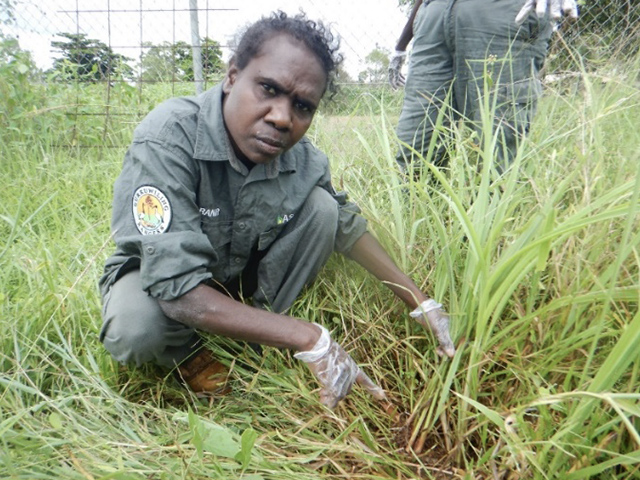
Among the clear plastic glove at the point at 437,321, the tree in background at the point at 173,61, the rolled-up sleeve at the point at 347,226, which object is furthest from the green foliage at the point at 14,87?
the clear plastic glove at the point at 437,321

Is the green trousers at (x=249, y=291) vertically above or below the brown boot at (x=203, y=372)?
above

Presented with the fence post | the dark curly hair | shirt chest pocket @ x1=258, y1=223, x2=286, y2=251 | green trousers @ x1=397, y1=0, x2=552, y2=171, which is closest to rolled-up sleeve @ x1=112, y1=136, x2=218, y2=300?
shirt chest pocket @ x1=258, y1=223, x2=286, y2=251

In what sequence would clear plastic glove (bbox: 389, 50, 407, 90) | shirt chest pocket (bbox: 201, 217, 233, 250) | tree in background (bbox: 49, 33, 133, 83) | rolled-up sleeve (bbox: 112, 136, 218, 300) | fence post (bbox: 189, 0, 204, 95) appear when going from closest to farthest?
rolled-up sleeve (bbox: 112, 136, 218, 300) < shirt chest pocket (bbox: 201, 217, 233, 250) < clear plastic glove (bbox: 389, 50, 407, 90) < fence post (bbox: 189, 0, 204, 95) < tree in background (bbox: 49, 33, 133, 83)

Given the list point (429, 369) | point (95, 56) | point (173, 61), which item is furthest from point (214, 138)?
point (95, 56)

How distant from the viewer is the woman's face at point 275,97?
1320 millimetres

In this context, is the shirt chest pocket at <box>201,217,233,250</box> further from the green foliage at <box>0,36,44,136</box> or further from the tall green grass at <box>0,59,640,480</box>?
the green foliage at <box>0,36,44,136</box>

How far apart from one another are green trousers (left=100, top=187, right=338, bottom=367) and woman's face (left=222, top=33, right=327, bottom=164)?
0.96 feet

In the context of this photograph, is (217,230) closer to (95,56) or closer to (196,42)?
(196,42)

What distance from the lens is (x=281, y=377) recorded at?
138cm

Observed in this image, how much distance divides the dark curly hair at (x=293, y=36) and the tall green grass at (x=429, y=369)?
1.53 ft

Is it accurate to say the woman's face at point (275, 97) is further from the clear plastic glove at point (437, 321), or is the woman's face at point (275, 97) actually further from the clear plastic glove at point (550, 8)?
the clear plastic glove at point (550, 8)

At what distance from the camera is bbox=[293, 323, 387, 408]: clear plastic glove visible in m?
1.22

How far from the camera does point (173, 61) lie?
3764 millimetres

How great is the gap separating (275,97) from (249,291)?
681 millimetres
